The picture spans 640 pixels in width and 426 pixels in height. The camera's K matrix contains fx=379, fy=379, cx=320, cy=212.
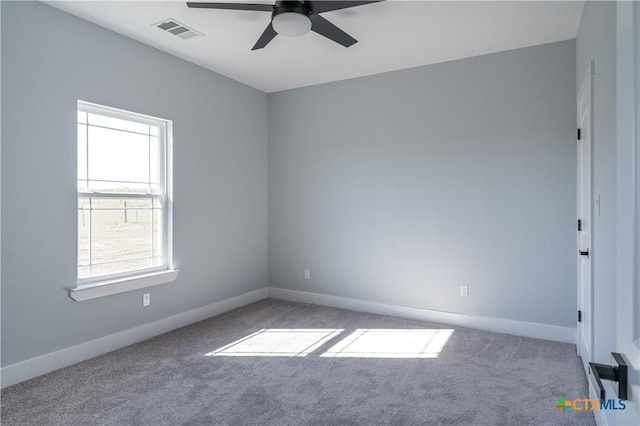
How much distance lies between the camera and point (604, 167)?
2.02 metres

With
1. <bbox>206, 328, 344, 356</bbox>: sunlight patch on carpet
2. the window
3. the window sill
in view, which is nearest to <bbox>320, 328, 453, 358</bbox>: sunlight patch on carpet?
<bbox>206, 328, 344, 356</bbox>: sunlight patch on carpet

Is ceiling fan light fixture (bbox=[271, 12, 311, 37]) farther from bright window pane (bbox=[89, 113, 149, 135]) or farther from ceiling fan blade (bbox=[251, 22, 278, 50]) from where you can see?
bright window pane (bbox=[89, 113, 149, 135])

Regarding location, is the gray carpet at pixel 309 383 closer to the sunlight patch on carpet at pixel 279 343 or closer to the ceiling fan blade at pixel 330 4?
the sunlight patch on carpet at pixel 279 343

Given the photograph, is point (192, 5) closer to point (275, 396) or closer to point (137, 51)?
point (137, 51)

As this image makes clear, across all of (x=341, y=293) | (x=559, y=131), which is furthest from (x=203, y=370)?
(x=559, y=131)

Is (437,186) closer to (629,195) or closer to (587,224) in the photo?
(587,224)

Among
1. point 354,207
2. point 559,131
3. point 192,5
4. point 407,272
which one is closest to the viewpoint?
point 192,5

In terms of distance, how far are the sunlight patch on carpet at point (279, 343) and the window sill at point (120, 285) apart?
0.94 metres

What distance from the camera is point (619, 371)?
0.73 m

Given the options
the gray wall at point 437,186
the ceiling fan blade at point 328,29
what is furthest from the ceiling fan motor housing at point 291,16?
the gray wall at point 437,186

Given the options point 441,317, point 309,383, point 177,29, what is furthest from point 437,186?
point 177,29

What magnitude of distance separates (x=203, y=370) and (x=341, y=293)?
2150 millimetres

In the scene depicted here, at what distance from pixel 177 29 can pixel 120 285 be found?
2300 mm

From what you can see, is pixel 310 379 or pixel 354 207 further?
pixel 354 207
